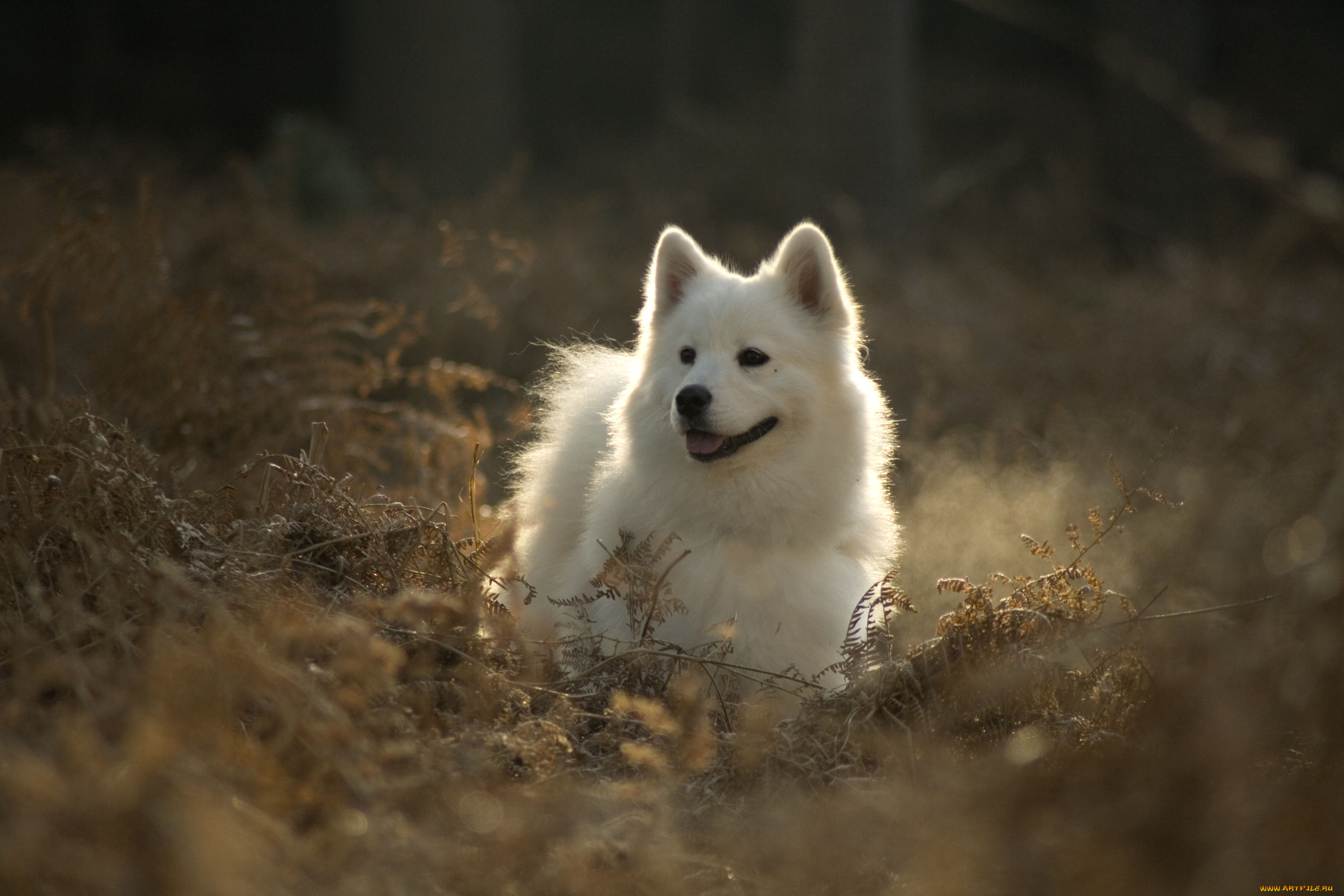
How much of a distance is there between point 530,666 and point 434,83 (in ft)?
41.3

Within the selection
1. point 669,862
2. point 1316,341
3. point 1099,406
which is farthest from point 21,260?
point 1316,341

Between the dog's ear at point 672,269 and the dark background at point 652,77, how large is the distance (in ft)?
23.6

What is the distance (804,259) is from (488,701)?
2049 millimetres

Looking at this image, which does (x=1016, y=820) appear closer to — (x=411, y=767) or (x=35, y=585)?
(x=411, y=767)

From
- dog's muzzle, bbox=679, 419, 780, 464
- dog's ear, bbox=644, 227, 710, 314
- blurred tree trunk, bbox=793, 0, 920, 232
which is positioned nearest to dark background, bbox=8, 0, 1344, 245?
blurred tree trunk, bbox=793, 0, 920, 232

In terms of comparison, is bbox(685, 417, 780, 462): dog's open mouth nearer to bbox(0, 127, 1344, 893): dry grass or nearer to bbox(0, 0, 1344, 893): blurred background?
bbox(0, 127, 1344, 893): dry grass

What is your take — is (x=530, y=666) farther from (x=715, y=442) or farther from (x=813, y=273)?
(x=813, y=273)

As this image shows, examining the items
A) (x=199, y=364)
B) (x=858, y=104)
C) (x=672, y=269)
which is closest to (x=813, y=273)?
(x=672, y=269)

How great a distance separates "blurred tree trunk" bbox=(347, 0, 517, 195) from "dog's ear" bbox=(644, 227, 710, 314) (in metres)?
10.3

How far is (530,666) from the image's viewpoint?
2936mm

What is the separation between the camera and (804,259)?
394 cm

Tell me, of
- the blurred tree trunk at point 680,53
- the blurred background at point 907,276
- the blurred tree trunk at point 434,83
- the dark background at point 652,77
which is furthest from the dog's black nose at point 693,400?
the blurred tree trunk at point 680,53

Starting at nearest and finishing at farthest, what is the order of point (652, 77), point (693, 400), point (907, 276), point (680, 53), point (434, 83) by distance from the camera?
point (693, 400), point (907, 276), point (434, 83), point (680, 53), point (652, 77)

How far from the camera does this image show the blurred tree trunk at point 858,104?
1084 cm
